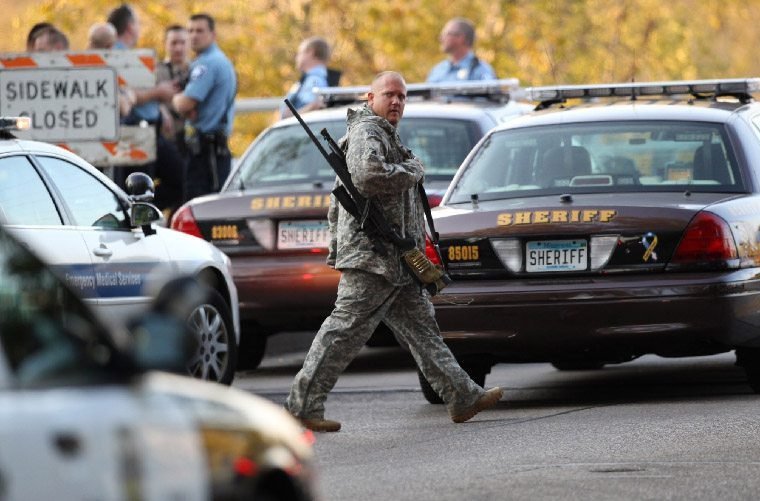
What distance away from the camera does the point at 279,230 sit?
1224 cm

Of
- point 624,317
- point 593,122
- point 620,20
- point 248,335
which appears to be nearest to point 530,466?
point 624,317

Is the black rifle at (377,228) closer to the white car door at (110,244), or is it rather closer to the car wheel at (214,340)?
the white car door at (110,244)

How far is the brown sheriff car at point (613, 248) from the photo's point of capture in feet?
31.1

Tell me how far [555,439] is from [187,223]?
4427 millimetres

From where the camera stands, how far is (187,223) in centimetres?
1245

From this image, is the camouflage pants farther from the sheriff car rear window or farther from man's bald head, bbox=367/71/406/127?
the sheriff car rear window

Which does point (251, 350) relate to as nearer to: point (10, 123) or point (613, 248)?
point (10, 123)

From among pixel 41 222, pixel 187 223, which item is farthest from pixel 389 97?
pixel 187 223

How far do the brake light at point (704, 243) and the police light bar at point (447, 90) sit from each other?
479cm

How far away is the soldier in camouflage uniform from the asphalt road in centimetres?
20

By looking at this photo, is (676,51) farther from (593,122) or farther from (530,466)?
(530,466)

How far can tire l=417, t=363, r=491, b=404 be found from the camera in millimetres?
10322

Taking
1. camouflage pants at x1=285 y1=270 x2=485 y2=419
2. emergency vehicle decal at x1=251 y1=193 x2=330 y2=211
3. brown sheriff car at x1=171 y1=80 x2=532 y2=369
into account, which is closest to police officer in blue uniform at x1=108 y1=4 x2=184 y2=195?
brown sheriff car at x1=171 y1=80 x2=532 y2=369

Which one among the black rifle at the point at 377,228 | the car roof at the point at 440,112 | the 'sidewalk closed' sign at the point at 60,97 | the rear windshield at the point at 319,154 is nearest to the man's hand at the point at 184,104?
the 'sidewalk closed' sign at the point at 60,97
